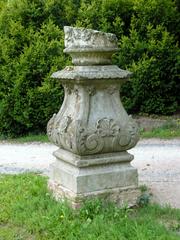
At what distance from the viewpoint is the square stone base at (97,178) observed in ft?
16.2

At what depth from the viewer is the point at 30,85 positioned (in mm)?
10156

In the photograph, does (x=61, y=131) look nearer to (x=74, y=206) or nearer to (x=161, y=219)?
(x=74, y=206)

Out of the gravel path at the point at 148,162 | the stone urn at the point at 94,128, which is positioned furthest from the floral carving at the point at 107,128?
the gravel path at the point at 148,162

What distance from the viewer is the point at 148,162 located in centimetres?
749

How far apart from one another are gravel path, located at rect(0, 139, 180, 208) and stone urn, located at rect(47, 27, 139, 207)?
2.36 feet

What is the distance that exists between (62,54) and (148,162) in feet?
12.2

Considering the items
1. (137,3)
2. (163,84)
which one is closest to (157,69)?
(163,84)

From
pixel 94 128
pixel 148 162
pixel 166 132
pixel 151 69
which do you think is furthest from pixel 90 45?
pixel 151 69

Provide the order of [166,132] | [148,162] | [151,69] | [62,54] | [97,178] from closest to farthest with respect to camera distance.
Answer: [97,178] → [148,162] → [166,132] → [62,54] → [151,69]

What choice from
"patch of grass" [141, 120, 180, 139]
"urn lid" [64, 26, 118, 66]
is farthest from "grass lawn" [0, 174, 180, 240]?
"patch of grass" [141, 120, 180, 139]

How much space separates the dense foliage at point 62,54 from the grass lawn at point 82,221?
4.78 metres

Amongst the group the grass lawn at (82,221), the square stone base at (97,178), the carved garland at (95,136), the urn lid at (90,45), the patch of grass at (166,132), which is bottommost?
the patch of grass at (166,132)

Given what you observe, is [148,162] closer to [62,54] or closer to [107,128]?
[107,128]

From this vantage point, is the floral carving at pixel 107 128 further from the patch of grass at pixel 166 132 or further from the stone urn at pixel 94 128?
the patch of grass at pixel 166 132
